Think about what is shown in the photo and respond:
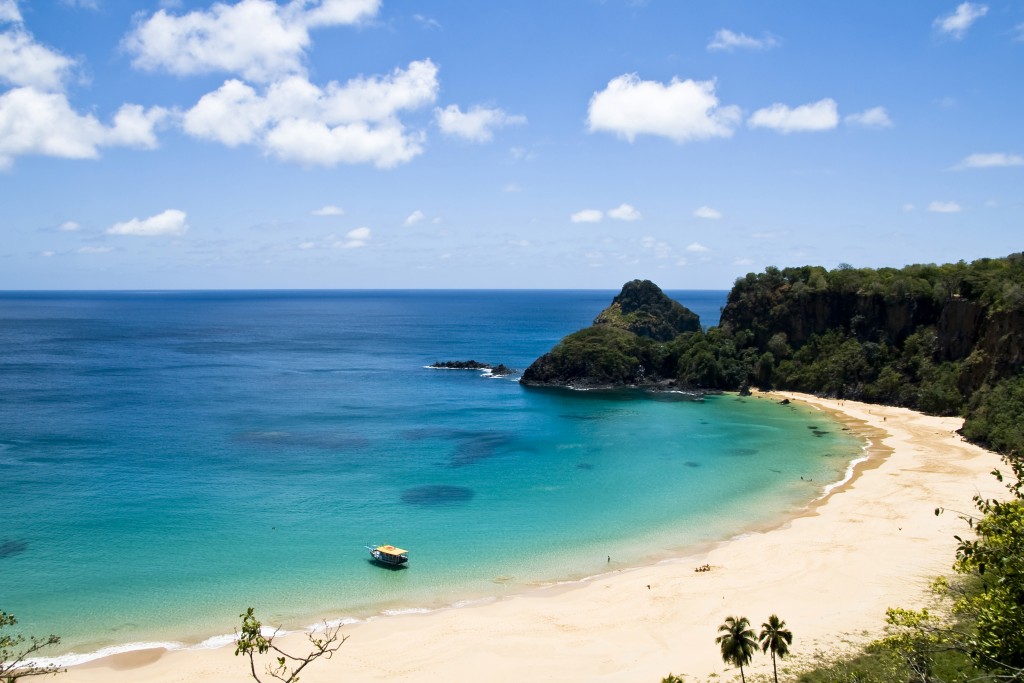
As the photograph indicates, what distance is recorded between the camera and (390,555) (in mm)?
39375

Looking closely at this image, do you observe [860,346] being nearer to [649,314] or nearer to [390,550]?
[649,314]

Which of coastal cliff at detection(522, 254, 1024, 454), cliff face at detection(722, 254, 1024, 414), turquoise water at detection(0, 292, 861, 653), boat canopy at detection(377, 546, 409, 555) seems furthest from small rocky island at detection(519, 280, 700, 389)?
boat canopy at detection(377, 546, 409, 555)

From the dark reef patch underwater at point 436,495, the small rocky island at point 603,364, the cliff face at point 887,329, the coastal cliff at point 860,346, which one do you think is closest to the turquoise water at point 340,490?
the dark reef patch underwater at point 436,495

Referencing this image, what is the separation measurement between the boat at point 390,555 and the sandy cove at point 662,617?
539cm

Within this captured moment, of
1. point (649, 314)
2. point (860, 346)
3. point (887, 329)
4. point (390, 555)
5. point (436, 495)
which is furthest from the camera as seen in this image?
point (649, 314)

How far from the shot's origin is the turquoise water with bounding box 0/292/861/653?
3666 cm

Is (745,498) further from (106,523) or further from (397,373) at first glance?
(397,373)

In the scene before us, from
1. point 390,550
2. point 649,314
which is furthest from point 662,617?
point 649,314

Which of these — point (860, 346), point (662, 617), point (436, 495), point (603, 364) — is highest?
point (860, 346)

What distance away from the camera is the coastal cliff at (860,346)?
67.4m

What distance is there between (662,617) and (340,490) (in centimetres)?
2840

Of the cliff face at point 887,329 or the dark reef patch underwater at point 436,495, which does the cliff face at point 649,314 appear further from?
the dark reef patch underwater at point 436,495

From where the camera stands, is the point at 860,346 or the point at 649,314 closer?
the point at 860,346

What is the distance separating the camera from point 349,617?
34.1 metres
